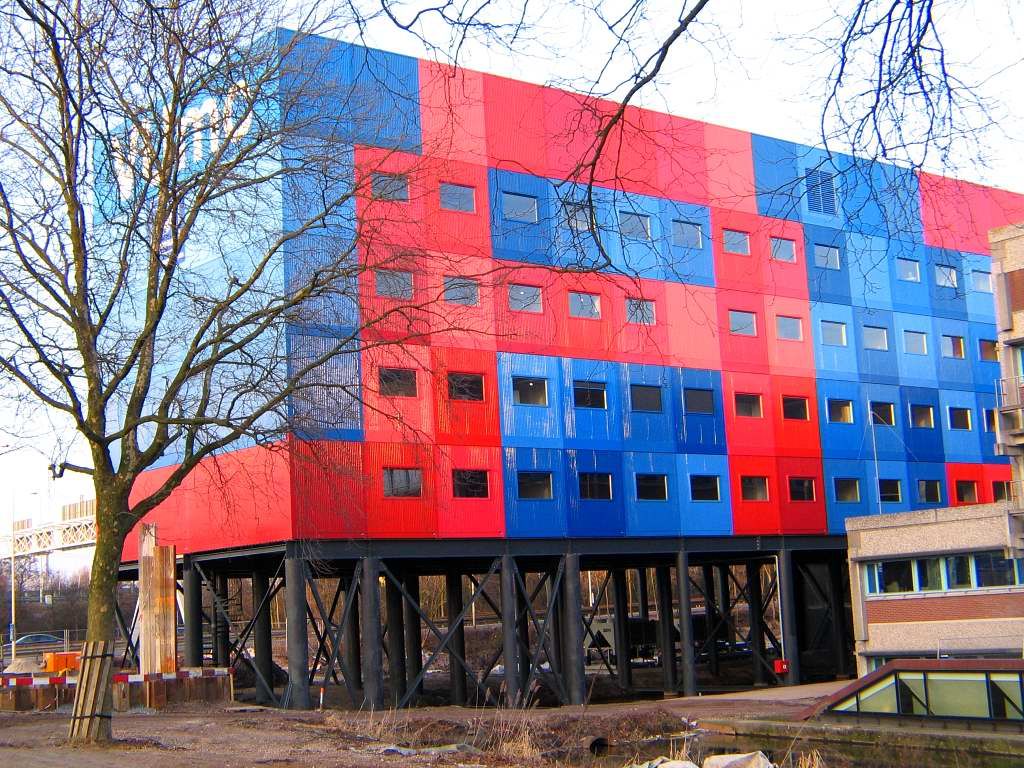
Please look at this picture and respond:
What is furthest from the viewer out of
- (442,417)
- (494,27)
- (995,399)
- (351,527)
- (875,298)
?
(995,399)

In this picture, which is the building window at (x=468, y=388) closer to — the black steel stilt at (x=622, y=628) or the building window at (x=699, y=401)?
the building window at (x=699, y=401)

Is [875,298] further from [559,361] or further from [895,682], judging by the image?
[895,682]

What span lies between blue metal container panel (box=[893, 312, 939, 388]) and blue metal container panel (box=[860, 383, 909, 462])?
0.92 m

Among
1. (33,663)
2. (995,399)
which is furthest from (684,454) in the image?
(33,663)

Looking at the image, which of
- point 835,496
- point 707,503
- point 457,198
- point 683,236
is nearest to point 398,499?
point 457,198

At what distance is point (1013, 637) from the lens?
36.2 meters

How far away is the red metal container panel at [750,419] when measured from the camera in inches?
1610

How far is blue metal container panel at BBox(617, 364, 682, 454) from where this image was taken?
38531 mm

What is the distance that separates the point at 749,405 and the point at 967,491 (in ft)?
35.3

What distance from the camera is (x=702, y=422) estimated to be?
40.2 m

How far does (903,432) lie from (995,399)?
5.41m

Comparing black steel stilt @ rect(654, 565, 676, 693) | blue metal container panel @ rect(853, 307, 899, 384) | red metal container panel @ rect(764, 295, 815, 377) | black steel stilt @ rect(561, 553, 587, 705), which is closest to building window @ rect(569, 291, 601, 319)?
red metal container panel @ rect(764, 295, 815, 377)

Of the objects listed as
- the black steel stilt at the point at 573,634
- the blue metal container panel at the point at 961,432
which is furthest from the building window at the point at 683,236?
the blue metal container panel at the point at 961,432

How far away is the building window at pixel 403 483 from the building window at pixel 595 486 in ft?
18.2
